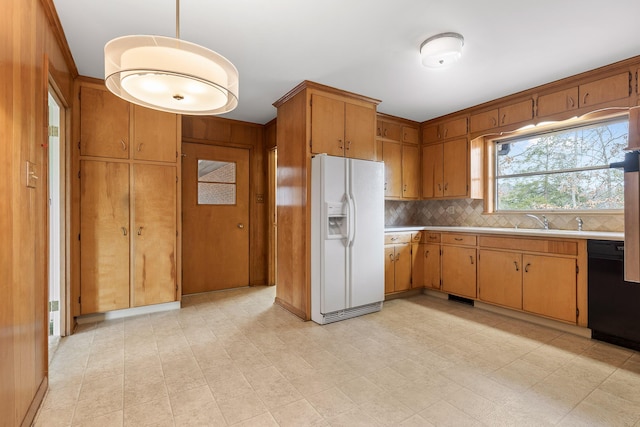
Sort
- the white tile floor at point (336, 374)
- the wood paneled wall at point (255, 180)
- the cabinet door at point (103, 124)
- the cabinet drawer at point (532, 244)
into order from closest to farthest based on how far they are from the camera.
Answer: the white tile floor at point (336, 374) → the cabinet drawer at point (532, 244) → the cabinet door at point (103, 124) → the wood paneled wall at point (255, 180)

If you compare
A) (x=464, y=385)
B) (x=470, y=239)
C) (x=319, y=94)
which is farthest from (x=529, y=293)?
(x=319, y=94)

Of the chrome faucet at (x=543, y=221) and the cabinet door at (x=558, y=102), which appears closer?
the cabinet door at (x=558, y=102)

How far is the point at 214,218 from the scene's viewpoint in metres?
4.39

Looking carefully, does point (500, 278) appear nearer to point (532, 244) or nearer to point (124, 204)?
point (532, 244)

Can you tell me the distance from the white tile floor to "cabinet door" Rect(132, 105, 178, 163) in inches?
71.9

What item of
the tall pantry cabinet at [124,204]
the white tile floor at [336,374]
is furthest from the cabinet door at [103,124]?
the white tile floor at [336,374]

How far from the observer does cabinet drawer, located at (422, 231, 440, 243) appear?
162 inches

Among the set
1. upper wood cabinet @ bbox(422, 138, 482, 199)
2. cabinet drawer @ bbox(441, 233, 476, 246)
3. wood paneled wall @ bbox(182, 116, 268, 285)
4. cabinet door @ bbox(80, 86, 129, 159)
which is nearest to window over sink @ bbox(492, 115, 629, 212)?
upper wood cabinet @ bbox(422, 138, 482, 199)

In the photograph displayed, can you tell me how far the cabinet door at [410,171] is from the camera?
4640mm

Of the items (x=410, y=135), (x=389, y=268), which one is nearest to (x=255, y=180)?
(x=389, y=268)

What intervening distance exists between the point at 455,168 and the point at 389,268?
Result: 1.73 m

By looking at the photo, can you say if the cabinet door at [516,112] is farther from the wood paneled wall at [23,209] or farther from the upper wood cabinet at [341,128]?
the wood paneled wall at [23,209]

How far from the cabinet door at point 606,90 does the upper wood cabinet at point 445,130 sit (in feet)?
4.20

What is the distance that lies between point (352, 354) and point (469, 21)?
8.91 ft
